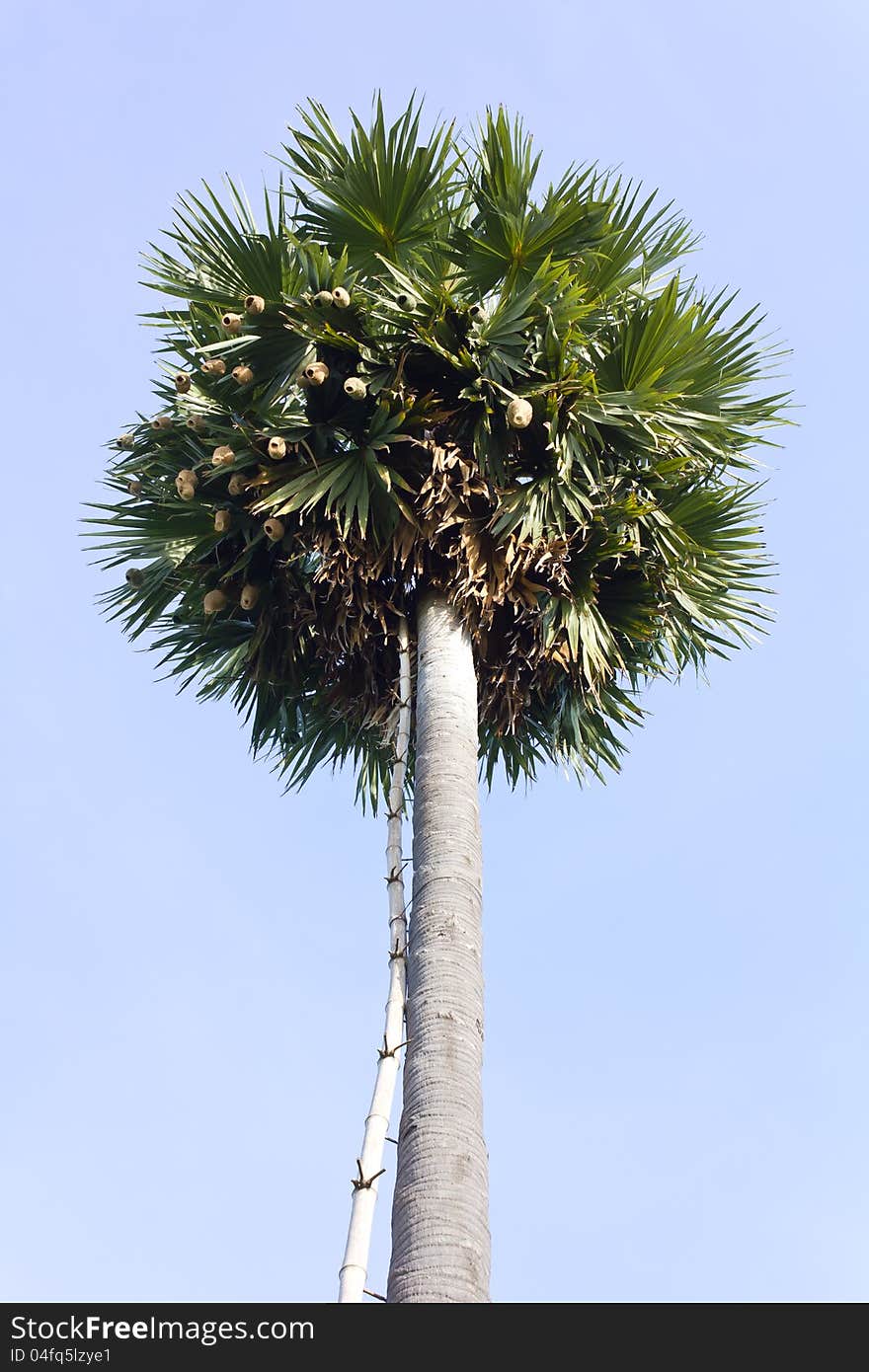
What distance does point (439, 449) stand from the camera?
22.9 ft

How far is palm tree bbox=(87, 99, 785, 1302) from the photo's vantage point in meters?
6.97

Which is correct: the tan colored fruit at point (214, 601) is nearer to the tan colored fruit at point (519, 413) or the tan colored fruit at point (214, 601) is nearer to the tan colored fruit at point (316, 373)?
the tan colored fruit at point (316, 373)

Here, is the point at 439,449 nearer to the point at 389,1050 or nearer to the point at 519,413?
the point at 519,413

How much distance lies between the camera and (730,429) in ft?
27.0

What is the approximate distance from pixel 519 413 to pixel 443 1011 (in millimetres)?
3083

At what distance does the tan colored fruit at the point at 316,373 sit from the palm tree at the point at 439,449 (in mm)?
13

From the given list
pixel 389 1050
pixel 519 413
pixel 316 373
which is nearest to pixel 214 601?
pixel 316 373

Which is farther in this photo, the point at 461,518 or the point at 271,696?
the point at 271,696

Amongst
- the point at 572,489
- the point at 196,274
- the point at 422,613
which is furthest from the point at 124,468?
the point at 572,489

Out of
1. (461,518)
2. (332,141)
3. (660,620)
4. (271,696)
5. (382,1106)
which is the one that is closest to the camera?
(382,1106)

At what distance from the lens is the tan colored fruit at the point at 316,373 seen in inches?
269
